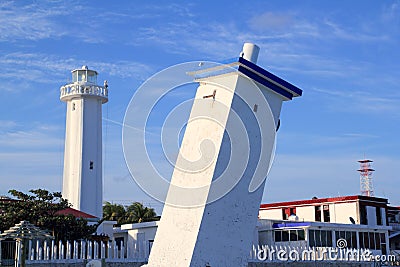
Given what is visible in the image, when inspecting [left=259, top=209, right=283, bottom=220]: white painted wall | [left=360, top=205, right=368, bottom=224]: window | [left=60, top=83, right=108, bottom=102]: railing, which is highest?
[left=60, top=83, right=108, bottom=102]: railing

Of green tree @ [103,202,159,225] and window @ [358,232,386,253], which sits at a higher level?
green tree @ [103,202,159,225]

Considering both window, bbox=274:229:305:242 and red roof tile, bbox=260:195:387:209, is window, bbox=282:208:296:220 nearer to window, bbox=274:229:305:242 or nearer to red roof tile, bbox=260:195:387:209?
red roof tile, bbox=260:195:387:209

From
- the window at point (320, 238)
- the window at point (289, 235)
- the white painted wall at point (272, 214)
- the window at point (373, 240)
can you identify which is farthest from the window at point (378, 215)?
the window at point (289, 235)

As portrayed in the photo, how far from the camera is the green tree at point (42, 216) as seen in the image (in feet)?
62.8

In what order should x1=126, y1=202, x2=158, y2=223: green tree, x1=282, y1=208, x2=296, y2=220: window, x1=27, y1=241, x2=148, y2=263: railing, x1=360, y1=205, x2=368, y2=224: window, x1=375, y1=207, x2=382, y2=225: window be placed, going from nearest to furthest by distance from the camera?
x1=27, y1=241, x2=148, y2=263: railing
x1=360, y1=205, x2=368, y2=224: window
x1=375, y1=207, x2=382, y2=225: window
x1=282, y1=208, x2=296, y2=220: window
x1=126, y1=202, x2=158, y2=223: green tree

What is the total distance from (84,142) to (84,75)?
393 centimetres

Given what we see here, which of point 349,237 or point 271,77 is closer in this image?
point 271,77

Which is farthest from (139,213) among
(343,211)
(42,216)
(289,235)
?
(42,216)

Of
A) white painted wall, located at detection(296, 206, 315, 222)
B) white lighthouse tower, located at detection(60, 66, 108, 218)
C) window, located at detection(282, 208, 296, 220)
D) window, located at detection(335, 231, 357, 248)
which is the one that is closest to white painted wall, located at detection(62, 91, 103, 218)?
white lighthouse tower, located at detection(60, 66, 108, 218)

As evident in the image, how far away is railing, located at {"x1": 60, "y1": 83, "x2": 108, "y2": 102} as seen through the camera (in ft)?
101

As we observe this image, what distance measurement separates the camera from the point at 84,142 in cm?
3027

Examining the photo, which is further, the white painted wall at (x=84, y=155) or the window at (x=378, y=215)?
the window at (x=378, y=215)

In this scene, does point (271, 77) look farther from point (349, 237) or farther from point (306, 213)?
point (306, 213)

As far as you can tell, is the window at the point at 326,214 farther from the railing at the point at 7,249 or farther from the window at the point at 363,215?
the railing at the point at 7,249
